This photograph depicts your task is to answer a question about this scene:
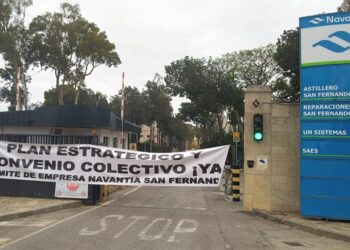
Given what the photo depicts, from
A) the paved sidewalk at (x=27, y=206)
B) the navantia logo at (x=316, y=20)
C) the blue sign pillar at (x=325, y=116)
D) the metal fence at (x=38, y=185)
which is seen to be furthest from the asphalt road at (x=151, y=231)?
the navantia logo at (x=316, y=20)

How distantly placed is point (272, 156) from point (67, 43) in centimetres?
3989

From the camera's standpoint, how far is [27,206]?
14.6 metres

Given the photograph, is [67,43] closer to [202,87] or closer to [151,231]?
[202,87]

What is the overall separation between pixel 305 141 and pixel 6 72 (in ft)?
190

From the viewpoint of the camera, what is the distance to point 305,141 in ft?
45.2

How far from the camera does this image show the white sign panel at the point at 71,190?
16547 millimetres

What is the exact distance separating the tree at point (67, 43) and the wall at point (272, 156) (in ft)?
124

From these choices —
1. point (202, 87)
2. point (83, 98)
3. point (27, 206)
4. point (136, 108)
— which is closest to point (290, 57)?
point (202, 87)

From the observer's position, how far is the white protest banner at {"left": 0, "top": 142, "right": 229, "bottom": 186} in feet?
51.0

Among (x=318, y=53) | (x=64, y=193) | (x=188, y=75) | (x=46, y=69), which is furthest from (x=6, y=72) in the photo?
(x=318, y=53)

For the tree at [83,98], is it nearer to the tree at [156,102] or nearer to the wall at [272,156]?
the tree at [156,102]

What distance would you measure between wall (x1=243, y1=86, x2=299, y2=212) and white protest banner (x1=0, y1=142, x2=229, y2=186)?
1.15m

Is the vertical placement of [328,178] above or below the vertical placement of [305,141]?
below

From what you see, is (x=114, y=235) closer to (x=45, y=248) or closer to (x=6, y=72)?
(x=45, y=248)
